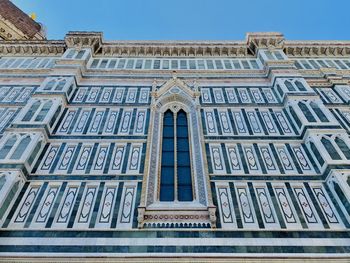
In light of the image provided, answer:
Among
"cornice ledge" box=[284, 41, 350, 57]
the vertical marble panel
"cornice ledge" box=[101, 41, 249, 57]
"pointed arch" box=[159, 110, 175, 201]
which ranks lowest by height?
"pointed arch" box=[159, 110, 175, 201]

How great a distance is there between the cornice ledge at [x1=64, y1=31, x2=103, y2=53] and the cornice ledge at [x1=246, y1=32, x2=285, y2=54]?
193 inches

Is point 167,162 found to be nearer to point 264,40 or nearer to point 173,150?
point 173,150

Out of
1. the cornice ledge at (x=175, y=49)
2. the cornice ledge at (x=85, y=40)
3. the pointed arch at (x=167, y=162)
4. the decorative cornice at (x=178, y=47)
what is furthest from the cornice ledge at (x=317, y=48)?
the cornice ledge at (x=85, y=40)

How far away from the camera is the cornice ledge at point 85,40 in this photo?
11.5m

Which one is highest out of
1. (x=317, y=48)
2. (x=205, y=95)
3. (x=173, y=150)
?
(x=317, y=48)

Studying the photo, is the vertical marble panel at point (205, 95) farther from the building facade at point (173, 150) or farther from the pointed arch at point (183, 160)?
the pointed arch at point (183, 160)

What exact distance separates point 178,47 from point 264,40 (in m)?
2.79

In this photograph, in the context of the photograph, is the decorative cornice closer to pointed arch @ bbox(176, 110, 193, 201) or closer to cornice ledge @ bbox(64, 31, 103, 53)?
cornice ledge @ bbox(64, 31, 103, 53)

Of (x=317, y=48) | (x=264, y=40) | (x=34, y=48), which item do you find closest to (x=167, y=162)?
(x=264, y=40)

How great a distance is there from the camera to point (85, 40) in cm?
1162

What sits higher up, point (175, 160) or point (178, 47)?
point (178, 47)

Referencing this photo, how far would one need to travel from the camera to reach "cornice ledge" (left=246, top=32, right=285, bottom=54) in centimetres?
1158

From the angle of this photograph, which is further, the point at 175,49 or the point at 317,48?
the point at 317,48

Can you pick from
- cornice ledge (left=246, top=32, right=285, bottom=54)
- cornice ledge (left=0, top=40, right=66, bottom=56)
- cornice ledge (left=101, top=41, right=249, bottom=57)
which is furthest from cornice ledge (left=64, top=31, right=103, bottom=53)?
cornice ledge (left=246, top=32, right=285, bottom=54)
